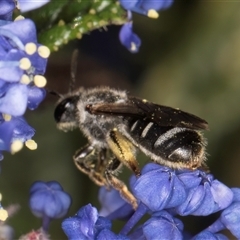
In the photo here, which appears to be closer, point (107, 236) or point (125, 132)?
point (107, 236)

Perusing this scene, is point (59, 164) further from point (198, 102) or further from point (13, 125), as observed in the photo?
point (13, 125)

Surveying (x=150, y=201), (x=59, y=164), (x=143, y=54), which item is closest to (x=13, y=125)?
(x=150, y=201)

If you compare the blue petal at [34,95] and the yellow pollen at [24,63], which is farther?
the blue petal at [34,95]

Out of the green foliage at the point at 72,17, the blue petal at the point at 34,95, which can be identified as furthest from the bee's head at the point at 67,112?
the blue petal at the point at 34,95

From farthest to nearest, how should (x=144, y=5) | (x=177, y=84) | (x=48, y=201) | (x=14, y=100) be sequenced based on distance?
(x=177, y=84) < (x=144, y=5) < (x=48, y=201) < (x=14, y=100)

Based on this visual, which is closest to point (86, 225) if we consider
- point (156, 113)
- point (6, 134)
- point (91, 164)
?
point (6, 134)

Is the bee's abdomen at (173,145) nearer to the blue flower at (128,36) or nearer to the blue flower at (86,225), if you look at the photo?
the blue flower at (86,225)

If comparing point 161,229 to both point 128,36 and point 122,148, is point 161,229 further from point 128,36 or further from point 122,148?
point 128,36
